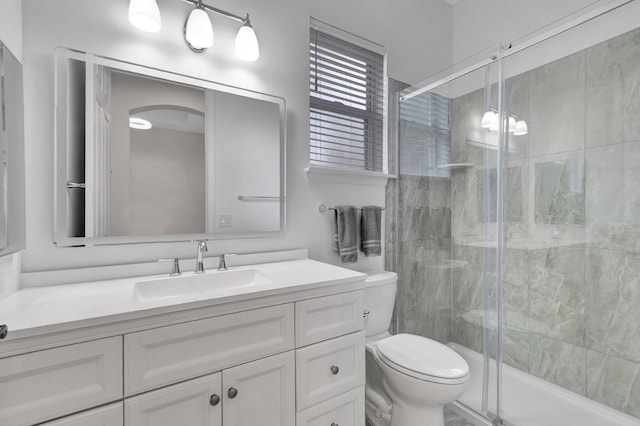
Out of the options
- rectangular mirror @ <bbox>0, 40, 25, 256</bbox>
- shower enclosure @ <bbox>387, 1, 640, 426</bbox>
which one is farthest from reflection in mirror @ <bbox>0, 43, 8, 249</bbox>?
shower enclosure @ <bbox>387, 1, 640, 426</bbox>

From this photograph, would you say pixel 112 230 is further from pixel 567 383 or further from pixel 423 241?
pixel 567 383

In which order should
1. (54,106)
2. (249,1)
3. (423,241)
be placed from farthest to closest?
(423,241) → (249,1) → (54,106)

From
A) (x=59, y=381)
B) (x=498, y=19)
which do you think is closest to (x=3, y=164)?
(x=59, y=381)

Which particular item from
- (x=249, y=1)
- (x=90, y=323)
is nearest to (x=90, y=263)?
(x=90, y=323)

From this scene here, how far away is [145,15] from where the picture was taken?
4.12ft

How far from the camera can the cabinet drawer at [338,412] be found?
3.78ft

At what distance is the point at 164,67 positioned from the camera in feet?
4.52

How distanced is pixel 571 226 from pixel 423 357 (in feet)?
3.76

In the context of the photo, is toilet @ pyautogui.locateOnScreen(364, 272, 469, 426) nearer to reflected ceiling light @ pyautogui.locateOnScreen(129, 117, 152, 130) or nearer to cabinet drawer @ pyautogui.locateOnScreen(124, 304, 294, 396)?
cabinet drawer @ pyautogui.locateOnScreen(124, 304, 294, 396)

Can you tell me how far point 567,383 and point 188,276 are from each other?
2.17m

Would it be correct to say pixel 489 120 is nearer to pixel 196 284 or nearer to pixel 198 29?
pixel 198 29

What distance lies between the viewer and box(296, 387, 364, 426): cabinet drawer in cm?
115

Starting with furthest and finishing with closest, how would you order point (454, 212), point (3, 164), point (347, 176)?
point (454, 212) → point (347, 176) → point (3, 164)

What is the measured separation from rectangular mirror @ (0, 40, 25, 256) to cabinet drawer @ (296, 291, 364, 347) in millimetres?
951
